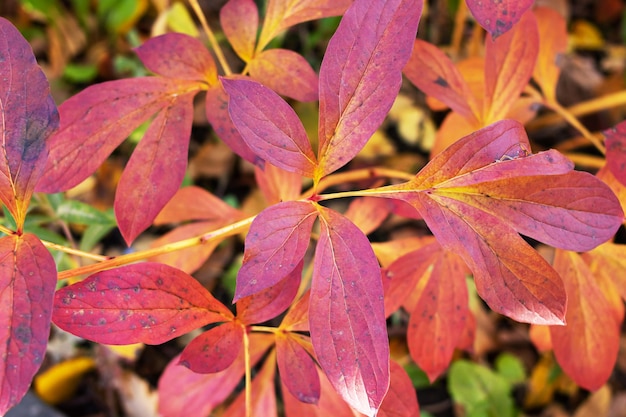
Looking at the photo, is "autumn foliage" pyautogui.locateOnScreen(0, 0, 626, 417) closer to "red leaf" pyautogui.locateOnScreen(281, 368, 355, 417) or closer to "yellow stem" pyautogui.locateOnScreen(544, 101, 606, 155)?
"red leaf" pyautogui.locateOnScreen(281, 368, 355, 417)

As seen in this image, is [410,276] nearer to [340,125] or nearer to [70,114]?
[340,125]

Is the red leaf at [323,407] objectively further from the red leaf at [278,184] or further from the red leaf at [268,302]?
the red leaf at [278,184]

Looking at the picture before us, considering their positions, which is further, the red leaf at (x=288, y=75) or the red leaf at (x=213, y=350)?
the red leaf at (x=288, y=75)

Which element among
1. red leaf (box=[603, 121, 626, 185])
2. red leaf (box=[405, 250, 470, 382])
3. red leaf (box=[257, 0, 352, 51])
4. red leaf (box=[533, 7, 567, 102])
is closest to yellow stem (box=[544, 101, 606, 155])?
red leaf (box=[533, 7, 567, 102])

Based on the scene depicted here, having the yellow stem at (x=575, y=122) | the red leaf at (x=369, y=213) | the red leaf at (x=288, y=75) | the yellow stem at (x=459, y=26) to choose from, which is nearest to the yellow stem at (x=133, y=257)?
the red leaf at (x=288, y=75)

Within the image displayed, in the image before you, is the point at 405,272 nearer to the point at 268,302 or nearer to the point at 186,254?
the point at 268,302

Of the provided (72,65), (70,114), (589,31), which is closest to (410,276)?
(70,114)
